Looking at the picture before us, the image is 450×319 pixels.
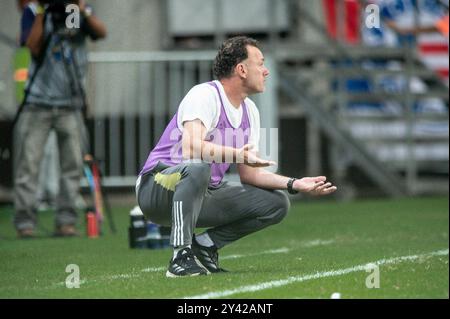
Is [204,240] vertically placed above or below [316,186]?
below

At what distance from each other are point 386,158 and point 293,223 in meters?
4.91

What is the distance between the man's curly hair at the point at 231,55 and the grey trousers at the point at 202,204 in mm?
632

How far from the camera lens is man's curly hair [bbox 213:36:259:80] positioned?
758 centimetres

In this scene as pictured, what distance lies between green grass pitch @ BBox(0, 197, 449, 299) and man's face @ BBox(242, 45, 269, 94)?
1.12m

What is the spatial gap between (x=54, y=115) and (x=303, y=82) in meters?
5.77

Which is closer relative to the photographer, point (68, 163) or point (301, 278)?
point (301, 278)

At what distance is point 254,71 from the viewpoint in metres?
7.57

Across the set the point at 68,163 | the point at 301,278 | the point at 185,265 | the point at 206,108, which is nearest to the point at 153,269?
the point at 185,265

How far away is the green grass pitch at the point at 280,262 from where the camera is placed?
6.87 metres

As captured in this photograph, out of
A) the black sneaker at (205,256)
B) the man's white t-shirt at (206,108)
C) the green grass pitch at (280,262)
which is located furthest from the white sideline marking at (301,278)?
the man's white t-shirt at (206,108)

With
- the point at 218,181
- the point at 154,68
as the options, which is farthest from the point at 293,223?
the point at 218,181

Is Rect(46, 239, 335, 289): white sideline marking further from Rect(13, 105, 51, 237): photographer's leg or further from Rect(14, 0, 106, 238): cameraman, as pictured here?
Rect(13, 105, 51, 237): photographer's leg

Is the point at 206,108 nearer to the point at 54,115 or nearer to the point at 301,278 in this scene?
the point at 301,278

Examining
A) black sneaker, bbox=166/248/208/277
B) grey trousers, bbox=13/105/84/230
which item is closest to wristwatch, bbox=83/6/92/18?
grey trousers, bbox=13/105/84/230
